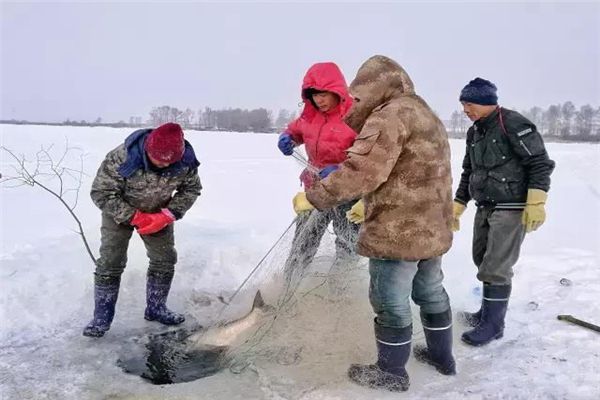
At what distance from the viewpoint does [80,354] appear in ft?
11.4

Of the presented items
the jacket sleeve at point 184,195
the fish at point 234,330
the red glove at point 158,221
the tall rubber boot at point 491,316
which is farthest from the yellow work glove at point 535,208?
the red glove at point 158,221

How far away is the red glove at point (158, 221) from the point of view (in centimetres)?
379

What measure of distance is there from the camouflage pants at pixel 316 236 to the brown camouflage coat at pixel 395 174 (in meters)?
0.79

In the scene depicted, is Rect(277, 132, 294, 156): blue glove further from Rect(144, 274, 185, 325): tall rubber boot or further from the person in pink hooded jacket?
Rect(144, 274, 185, 325): tall rubber boot

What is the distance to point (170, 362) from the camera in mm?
3533

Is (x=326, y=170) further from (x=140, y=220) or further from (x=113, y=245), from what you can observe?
(x=113, y=245)

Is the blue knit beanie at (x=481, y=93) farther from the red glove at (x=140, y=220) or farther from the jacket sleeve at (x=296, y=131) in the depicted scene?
the red glove at (x=140, y=220)

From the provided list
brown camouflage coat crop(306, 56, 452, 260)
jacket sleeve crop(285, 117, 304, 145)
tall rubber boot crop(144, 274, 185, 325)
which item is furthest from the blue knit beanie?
tall rubber boot crop(144, 274, 185, 325)

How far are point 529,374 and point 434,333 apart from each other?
1.99ft

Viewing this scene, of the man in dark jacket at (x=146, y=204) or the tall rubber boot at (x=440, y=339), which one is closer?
the tall rubber boot at (x=440, y=339)

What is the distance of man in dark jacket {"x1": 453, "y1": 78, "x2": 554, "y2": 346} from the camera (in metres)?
3.60

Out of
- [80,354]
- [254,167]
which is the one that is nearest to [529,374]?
[80,354]

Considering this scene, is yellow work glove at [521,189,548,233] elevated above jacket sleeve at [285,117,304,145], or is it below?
below

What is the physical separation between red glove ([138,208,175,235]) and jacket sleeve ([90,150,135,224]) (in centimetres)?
13
